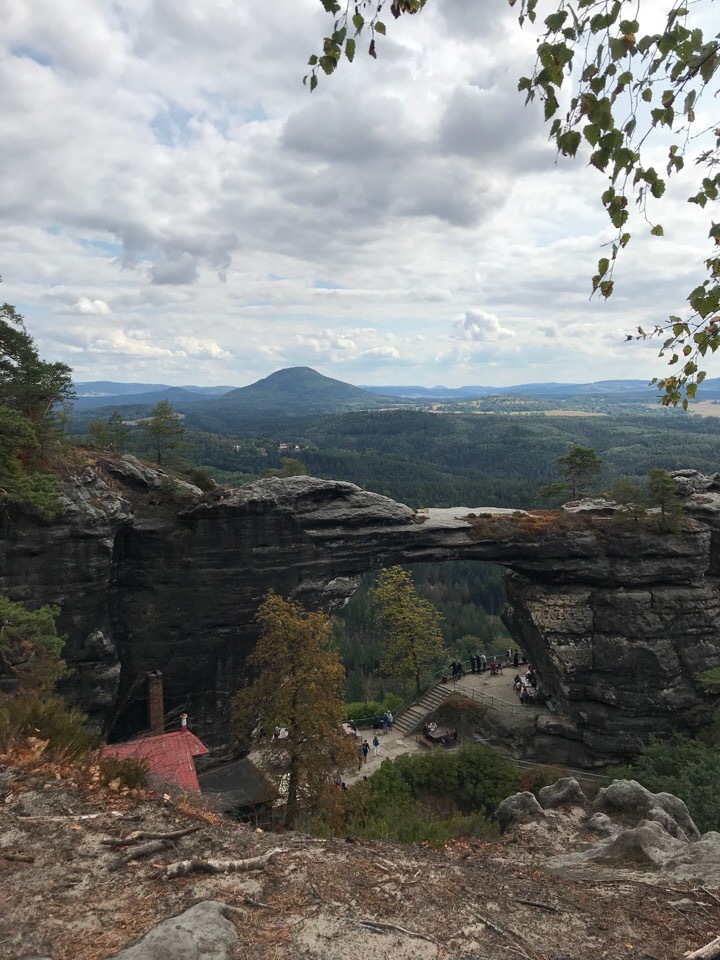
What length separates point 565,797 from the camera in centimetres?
1150

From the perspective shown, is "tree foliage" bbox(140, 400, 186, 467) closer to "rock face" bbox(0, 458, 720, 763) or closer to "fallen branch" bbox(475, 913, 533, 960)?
"rock face" bbox(0, 458, 720, 763)

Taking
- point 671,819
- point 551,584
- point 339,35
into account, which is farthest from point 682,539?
point 339,35

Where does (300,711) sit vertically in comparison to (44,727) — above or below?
below

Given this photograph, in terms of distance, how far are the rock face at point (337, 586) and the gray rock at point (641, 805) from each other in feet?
58.3

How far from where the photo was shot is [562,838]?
910cm

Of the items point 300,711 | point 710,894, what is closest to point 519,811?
point 710,894

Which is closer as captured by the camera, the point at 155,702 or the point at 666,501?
the point at 155,702

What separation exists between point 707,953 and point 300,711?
13461 mm

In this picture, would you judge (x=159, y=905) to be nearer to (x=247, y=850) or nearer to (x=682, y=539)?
(x=247, y=850)

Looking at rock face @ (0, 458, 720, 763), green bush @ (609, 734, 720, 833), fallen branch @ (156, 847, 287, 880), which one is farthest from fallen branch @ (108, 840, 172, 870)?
rock face @ (0, 458, 720, 763)

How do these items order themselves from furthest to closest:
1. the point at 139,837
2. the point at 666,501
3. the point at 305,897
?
the point at 666,501
the point at 139,837
the point at 305,897

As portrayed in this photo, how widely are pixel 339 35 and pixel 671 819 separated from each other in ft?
39.9

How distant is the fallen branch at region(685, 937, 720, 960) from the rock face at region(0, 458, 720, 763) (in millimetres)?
22093

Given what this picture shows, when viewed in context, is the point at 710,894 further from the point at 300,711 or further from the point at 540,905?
the point at 300,711
